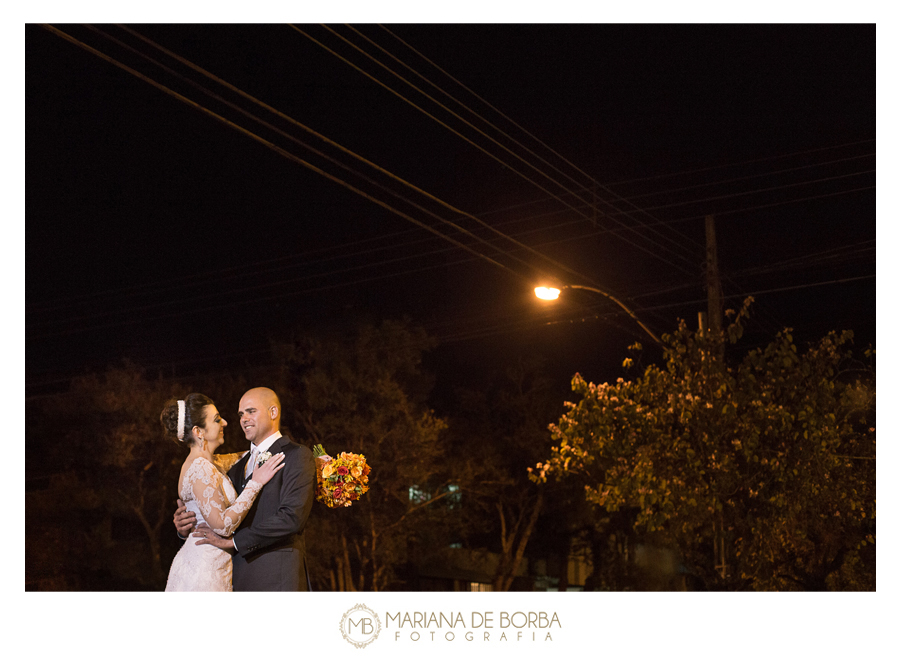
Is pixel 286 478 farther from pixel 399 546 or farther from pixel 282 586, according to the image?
pixel 399 546

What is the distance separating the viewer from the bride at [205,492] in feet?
23.9

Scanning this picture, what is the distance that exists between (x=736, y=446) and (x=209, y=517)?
7743 mm

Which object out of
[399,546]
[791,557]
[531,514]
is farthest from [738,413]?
[531,514]

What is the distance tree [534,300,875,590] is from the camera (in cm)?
1284

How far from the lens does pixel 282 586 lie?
7414 millimetres

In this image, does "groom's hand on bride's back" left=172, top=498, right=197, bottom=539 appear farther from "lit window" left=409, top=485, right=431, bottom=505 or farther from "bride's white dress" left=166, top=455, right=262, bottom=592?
"lit window" left=409, top=485, right=431, bottom=505

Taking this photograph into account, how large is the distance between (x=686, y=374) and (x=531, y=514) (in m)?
23.2

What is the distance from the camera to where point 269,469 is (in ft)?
24.0
